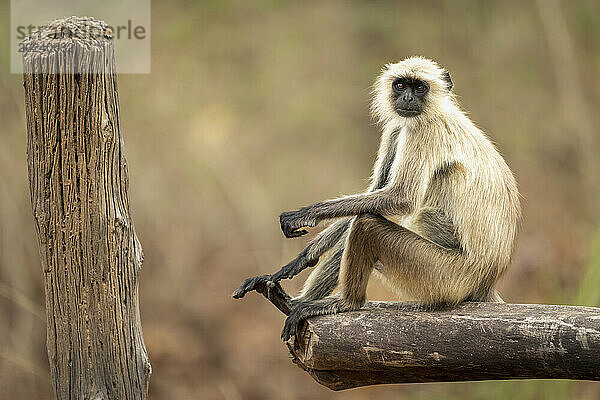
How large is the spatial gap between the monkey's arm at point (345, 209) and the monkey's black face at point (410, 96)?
0.51 metres

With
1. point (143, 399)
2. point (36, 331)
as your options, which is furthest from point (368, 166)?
point (143, 399)

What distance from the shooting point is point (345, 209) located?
449 cm

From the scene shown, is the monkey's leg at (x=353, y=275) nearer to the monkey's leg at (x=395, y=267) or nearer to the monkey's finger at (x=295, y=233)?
the monkey's leg at (x=395, y=267)

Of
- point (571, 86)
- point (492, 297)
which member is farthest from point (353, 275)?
point (571, 86)

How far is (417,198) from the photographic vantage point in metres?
4.56

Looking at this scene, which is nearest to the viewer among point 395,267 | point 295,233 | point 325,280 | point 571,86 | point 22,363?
point 395,267

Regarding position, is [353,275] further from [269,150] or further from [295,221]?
[269,150]

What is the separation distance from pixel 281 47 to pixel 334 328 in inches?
252

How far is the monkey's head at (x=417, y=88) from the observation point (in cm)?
476

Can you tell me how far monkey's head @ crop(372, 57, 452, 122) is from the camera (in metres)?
4.76

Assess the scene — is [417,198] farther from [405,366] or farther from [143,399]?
[143,399]

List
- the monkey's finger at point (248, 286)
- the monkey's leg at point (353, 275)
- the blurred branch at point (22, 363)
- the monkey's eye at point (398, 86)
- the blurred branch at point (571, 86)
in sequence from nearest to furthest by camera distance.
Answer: the monkey's leg at point (353, 275), the monkey's finger at point (248, 286), the monkey's eye at point (398, 86), the blurred branch at point (22, 363), the blurred branch at point (571, 86)

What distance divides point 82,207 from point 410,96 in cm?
203

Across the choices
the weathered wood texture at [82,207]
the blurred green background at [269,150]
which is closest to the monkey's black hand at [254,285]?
the weathered wood texture at [82,207]
